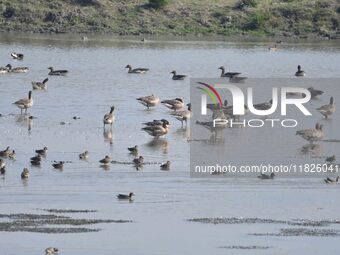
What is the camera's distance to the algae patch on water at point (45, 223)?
20.7 metres

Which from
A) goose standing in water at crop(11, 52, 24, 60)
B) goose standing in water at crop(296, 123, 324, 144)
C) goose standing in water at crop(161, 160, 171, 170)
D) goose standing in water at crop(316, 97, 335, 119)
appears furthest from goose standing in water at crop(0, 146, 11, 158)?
goose standing in water at crop(11, 52, 24, 60)

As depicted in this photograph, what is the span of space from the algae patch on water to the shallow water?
0.87 feet

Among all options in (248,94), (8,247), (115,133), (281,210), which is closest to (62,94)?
(248,94)

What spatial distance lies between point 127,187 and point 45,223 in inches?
161

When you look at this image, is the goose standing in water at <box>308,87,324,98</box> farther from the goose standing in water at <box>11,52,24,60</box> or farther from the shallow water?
the goose standing in water at <box>11,52,24,60</box>

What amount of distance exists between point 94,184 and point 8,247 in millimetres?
5912

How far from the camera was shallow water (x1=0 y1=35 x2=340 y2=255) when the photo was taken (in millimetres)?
20266

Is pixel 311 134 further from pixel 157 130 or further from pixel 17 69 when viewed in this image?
pixel 17 69

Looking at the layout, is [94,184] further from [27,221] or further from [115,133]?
[115,133]

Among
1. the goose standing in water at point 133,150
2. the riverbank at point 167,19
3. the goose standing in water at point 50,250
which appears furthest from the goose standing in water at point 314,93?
the riverbank at point 167,19

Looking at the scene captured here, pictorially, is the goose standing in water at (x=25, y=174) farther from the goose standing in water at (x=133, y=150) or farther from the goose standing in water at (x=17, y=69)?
the goose standing in water at (x=17, y=69)

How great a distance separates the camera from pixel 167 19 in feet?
243

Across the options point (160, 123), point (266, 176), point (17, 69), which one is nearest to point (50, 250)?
point (266, 176)

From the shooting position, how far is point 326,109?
36344 millimetres
